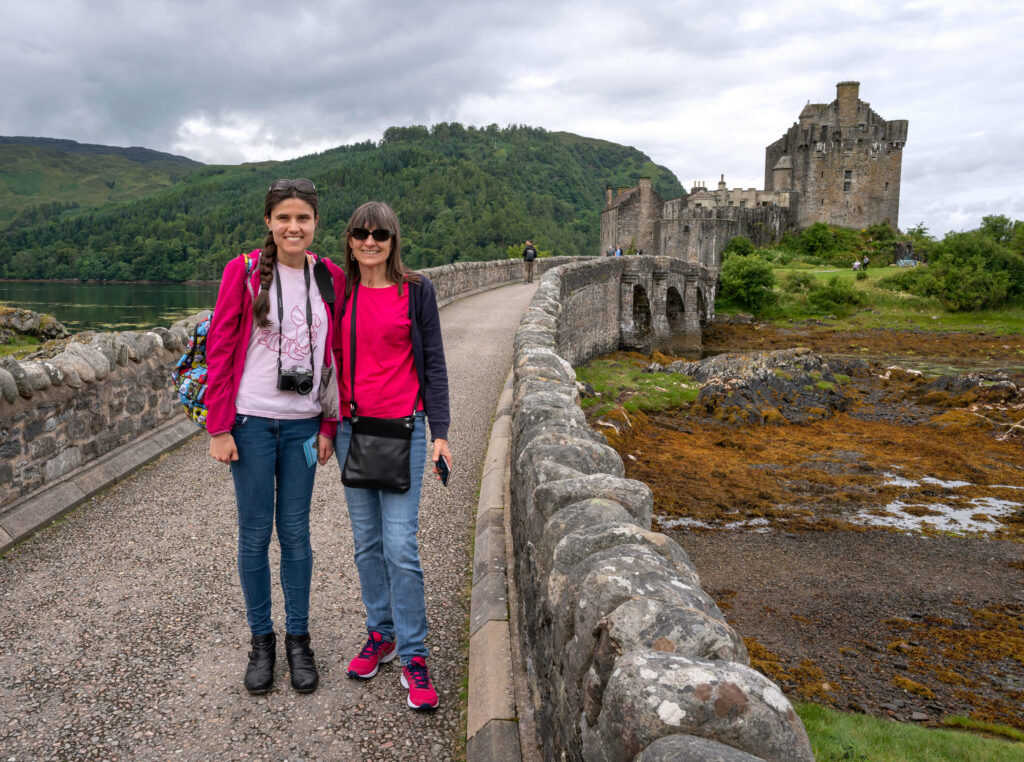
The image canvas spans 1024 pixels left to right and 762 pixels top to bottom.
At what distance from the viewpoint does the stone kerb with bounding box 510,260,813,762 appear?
4.91ft

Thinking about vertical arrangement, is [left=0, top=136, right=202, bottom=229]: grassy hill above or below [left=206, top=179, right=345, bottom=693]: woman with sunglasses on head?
above

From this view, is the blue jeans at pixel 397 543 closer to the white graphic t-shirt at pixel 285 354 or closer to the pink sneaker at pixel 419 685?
the pink sneaker at pixel 419 685

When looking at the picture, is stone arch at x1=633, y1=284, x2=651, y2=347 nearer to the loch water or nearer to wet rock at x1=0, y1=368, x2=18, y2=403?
the loch water

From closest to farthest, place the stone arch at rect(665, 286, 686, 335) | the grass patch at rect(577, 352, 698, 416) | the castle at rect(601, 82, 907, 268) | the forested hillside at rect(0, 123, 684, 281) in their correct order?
the grass patch at rect(577, 352, 698, 416)
the stone arch at rect(665, 286, 686, 335)
the castle at rect(601, 82, 907, 268)
the forested hillside at rect(0, 123, 684, 281)

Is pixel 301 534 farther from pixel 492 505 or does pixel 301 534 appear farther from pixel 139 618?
pixel 492 505

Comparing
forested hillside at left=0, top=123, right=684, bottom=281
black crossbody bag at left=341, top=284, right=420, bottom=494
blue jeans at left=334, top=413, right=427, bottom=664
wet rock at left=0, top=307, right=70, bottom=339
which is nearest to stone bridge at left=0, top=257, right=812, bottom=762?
blue jeans at left=334, top=413, right=427, bottom=664

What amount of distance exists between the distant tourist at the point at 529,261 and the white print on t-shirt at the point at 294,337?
21.2 m

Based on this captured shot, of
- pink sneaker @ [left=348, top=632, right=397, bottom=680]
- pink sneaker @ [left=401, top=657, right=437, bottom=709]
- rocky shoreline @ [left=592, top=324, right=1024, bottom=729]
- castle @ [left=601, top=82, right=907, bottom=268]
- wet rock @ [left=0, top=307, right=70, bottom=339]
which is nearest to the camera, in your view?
pink sneaker @ [left=401, top=657, right=437, bottom=709]

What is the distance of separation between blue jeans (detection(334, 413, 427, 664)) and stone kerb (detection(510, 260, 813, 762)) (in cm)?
47

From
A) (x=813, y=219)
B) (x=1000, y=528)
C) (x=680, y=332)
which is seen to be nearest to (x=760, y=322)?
(x=680, y=332)

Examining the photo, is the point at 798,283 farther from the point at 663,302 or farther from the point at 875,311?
the point at 663,302

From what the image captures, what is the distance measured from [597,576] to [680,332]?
30.1m

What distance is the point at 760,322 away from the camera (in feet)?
117

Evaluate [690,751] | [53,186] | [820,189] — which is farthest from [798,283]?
[53,186]
